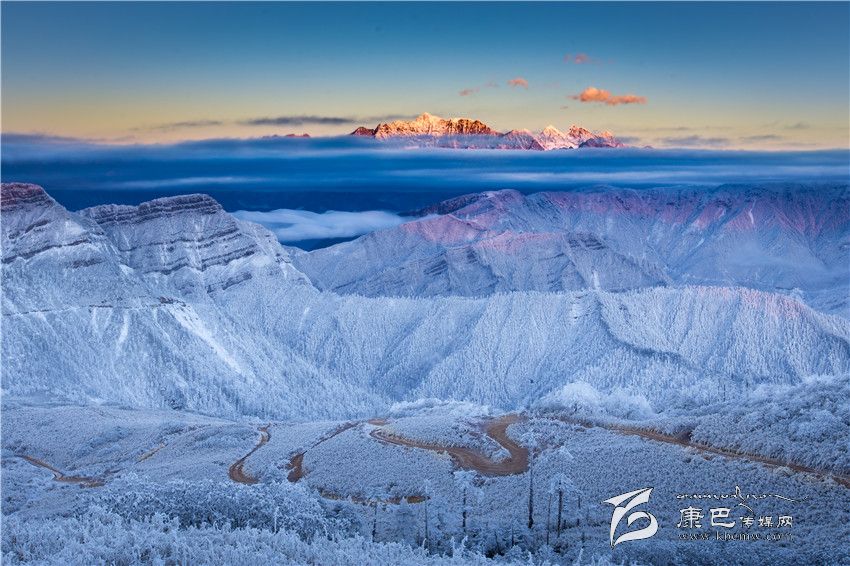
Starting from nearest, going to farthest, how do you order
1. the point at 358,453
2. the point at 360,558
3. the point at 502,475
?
the point at 360,558, the point at 502,475, the point at 358,453

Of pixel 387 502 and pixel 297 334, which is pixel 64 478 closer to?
pixel 387 502

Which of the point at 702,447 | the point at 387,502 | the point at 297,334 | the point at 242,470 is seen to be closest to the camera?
the point at 387,502

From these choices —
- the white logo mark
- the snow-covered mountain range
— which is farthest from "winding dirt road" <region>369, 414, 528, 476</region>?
the snow-covered mountain range

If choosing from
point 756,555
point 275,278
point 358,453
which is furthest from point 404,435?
point 275,278

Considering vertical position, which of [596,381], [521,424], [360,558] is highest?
[360,558]

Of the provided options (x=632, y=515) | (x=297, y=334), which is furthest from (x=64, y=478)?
(x=297, y=334)

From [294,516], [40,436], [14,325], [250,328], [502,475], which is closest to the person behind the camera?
[294,516]

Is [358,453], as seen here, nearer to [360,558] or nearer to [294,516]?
[294,516]
